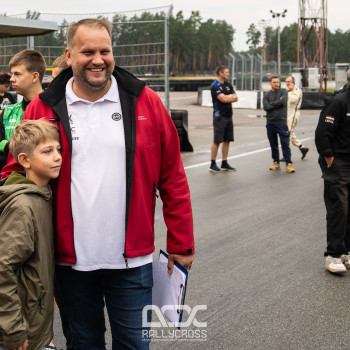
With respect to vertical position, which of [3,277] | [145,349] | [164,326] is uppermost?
[3,277]

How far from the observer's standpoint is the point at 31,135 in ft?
9.40

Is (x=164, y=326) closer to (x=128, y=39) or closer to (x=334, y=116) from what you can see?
(x=334, y=116)

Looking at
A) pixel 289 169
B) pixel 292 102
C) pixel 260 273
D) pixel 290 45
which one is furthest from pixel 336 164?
pixel 290 45

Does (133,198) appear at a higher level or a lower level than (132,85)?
lower

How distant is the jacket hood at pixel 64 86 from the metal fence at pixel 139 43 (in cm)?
1092

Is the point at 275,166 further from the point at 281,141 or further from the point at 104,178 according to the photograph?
the point at 104,178

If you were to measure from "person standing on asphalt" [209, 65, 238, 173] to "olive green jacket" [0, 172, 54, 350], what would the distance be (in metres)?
9.46

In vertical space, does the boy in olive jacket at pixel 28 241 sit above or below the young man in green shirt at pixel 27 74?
below

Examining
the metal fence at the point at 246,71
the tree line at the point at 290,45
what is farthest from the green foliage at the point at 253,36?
the metal fence at the point at 246,71

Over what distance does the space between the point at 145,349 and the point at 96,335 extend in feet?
0.88

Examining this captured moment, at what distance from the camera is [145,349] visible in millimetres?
3023

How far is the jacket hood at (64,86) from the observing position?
2965 millimetres

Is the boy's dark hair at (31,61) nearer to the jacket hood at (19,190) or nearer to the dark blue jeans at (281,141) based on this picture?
the jacket hood at (19,190)

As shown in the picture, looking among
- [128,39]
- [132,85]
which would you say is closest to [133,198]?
[132,85]
